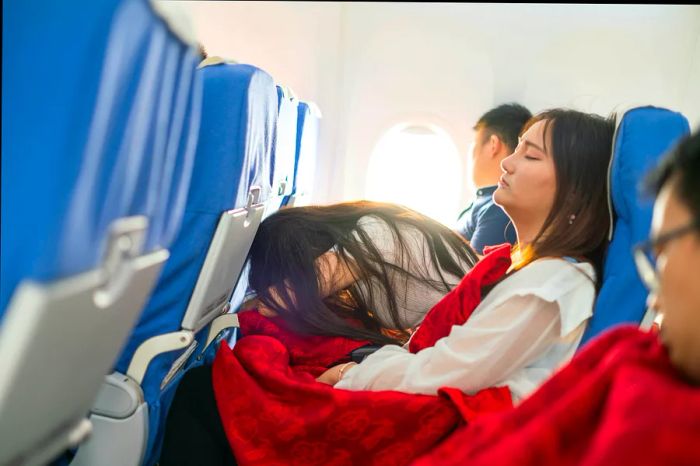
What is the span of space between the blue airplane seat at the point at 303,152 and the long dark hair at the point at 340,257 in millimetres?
1176

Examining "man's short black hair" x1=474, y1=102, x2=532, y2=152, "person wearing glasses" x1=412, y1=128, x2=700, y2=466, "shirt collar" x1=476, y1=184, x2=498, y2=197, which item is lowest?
"shirt collar" x1=476, y1=184, x2=498, y2=197

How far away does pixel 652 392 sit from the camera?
0.58 m

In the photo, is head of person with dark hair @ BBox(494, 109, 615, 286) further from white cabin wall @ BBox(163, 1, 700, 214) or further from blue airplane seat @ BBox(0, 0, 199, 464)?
white cabin wall @ BBox(163, 1, 700, 214)

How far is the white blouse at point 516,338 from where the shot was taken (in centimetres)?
135

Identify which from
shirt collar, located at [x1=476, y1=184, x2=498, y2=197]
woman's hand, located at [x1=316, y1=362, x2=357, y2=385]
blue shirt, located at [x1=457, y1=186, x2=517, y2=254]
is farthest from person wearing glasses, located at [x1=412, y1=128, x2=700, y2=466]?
shirt collar, located at [x1=476, y1=184, x2=498, y2=197]

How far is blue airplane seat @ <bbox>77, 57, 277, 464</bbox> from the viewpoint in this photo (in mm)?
1272

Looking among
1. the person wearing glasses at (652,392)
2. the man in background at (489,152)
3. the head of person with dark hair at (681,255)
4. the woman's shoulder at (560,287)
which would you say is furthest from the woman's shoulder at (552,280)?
the man in background at (489,152)

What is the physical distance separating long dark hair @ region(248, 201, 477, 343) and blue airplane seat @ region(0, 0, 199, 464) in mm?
987

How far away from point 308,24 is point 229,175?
11.9ft

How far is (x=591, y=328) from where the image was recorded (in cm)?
141

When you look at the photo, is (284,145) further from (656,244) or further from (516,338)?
(656,244)

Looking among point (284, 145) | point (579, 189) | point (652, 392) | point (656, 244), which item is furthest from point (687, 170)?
point (284, 145)

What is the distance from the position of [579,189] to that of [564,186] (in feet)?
0.13

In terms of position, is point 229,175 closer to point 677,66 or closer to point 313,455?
point 313,455
